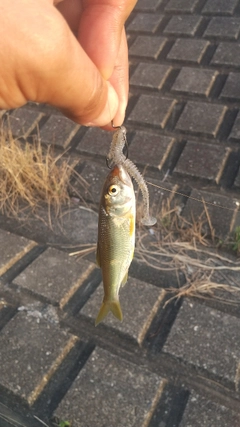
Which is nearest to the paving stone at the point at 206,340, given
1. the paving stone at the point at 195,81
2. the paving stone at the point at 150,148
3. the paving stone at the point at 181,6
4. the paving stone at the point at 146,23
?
the paving stone at the point at 150,148

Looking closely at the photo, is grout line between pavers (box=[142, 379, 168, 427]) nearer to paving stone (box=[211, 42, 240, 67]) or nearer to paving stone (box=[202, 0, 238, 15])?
paving stone (box=[211, 42, 240, 67])

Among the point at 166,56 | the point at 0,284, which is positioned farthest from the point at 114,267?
the point at 166,56

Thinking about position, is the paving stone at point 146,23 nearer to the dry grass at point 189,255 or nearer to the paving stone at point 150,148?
the paving stone at point 150,148

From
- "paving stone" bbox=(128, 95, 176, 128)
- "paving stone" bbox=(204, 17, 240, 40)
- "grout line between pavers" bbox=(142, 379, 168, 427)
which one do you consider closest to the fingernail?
"grout line between pavers" bbox=(142, 379, 168, 427)

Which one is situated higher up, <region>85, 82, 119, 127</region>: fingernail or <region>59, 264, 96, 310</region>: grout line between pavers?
<region>85, 82, 119, 127</region>: fingernail

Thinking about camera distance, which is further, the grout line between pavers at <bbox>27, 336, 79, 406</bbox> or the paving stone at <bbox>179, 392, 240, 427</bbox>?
the grout line between pavers at <bbox>27, 336, 79, 406</bbox>
